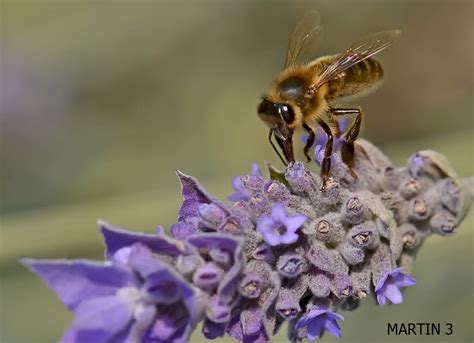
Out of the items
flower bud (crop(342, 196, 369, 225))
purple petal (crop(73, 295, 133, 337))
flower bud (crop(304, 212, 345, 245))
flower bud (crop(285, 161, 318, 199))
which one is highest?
flower bud (crop(285, 161, 318, 199))

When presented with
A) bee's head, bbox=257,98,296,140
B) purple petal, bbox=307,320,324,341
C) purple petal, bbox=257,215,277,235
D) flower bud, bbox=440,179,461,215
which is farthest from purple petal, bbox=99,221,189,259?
flower bud, bbox=440,179,461,215

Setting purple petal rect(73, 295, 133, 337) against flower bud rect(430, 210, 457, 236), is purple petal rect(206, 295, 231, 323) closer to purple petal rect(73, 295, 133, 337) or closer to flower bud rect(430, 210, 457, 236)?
purple petal rect(73, 295, 133, 337)

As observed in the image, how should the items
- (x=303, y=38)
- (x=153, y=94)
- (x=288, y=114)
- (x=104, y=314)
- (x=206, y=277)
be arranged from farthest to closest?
(x=153, y=94) → (x=303, y=38) → (x=288, y=114) → (x=206, y=277) → (x=104, y=314)

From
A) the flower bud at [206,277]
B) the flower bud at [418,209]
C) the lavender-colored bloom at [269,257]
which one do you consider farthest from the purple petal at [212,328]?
the flower bud at [418,209]

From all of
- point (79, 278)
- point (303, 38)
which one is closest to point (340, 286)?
point (79, 278)

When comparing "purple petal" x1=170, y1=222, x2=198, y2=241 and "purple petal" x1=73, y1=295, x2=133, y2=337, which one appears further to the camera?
"purple petal" x1=170, y1=222, x2=198, y2=241

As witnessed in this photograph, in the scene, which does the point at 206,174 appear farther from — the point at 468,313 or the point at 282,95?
the point at 282,95

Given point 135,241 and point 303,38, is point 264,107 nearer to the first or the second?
point 303,38
